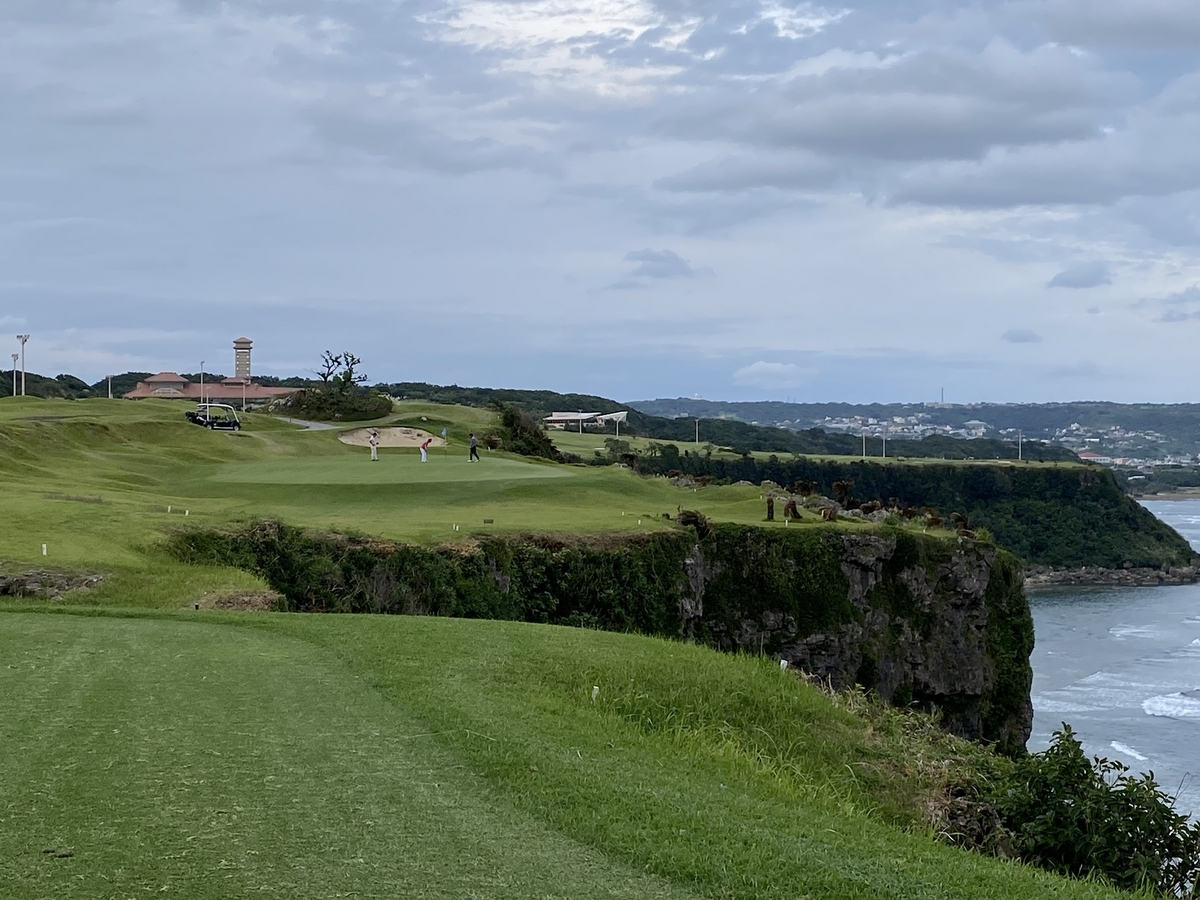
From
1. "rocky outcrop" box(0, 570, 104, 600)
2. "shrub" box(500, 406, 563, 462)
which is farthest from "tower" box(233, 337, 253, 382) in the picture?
"rocky outcrop" box(0, 570, 104, 600)

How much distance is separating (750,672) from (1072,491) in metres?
117

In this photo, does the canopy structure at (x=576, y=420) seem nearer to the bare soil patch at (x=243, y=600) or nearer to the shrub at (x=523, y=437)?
the shrub at (x=523, y=437)

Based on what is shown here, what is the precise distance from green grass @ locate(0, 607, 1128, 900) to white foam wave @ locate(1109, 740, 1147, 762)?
27597 mm

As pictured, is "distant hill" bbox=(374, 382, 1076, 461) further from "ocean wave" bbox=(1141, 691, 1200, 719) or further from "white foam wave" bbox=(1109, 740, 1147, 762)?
"white foam wave" bbox=(1109, 740, 1147, 762)

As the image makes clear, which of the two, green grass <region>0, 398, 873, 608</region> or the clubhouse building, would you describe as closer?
green grass <region>0, 398, 873, 608</region>

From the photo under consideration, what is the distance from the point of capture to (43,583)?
18797mm

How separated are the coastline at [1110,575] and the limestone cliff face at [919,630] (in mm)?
62292

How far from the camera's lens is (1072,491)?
122188mm

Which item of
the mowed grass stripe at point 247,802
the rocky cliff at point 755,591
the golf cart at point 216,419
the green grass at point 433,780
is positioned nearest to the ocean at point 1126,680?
the rocky cliff at point 755,591

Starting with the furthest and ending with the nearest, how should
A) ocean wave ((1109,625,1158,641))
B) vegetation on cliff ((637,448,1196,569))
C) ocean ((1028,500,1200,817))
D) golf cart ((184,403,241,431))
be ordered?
vegetation on cliff ((637,448,1196,569)) → ocean wave ((1109,625,1158,641)) → golf cart ((184,403,241,431)) → ocean ((1028,500,1200,817))

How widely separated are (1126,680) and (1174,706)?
6.35m

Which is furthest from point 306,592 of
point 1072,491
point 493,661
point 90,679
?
point 1072,491

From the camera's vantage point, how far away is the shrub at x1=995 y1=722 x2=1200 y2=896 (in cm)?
1021

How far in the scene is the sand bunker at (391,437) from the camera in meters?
62.2
